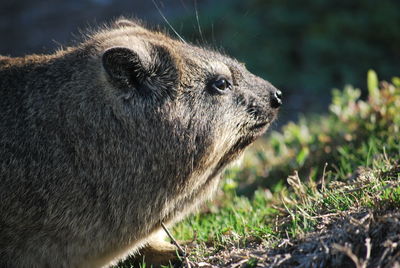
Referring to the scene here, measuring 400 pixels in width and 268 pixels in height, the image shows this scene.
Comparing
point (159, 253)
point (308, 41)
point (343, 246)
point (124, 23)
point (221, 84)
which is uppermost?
point (308, 41)

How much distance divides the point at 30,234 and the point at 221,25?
974cm

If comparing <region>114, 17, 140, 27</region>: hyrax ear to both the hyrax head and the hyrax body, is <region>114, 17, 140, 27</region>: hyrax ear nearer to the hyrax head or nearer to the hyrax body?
the hyrax head

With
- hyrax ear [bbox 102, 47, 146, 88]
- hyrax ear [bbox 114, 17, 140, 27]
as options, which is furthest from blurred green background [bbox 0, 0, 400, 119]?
hyrax ear [bbox 102, 47, 146, 88]

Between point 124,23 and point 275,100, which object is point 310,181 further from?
point 124,23

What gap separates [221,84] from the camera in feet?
16.6

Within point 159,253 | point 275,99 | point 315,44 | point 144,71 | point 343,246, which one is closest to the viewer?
point 343,246

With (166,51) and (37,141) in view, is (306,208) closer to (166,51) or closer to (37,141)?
(166,51)

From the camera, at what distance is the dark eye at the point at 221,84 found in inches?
197

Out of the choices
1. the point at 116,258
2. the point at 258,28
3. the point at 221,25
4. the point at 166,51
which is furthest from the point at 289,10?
the point at 116,258

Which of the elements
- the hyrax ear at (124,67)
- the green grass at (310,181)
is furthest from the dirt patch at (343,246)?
the hyrax ear at (124,67)

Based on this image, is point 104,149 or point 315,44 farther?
point 315,44

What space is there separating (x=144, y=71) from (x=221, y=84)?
0.74m

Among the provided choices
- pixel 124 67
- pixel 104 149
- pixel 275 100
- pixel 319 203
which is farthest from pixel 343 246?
pixel 124 67

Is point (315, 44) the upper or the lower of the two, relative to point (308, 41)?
lower
